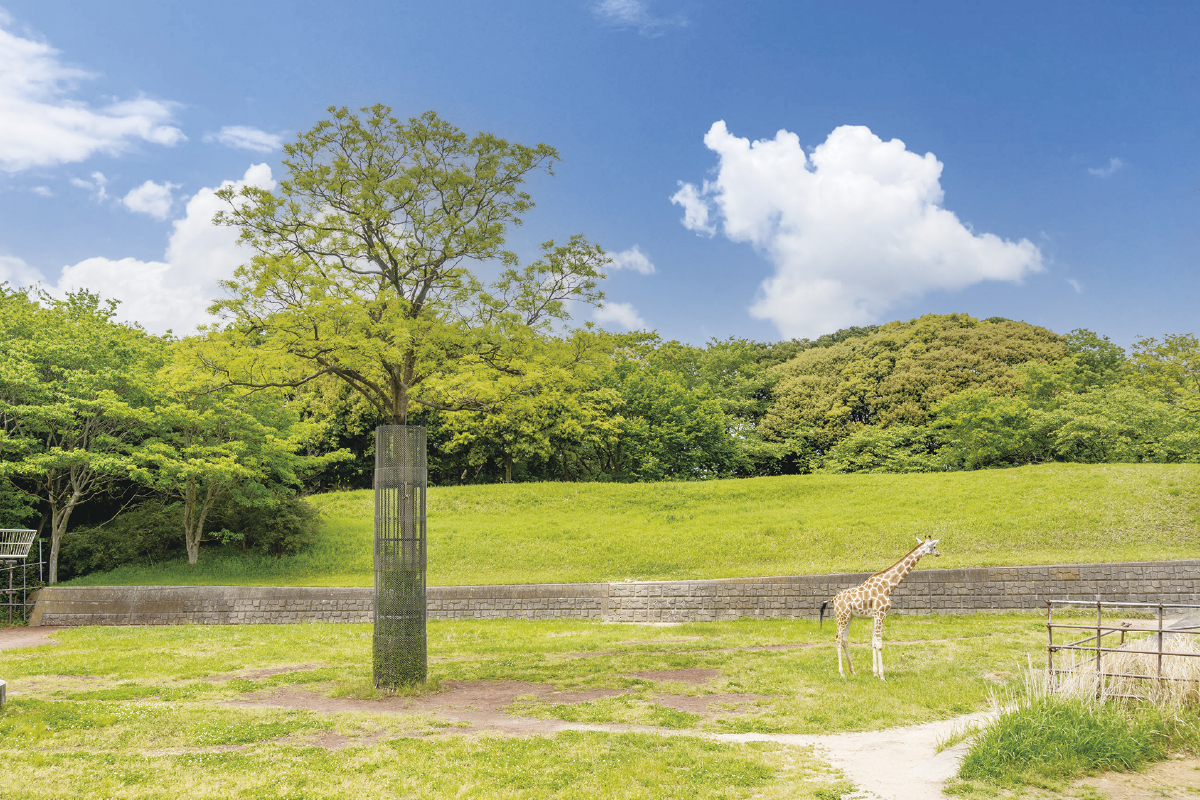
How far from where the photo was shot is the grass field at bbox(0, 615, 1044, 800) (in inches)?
254

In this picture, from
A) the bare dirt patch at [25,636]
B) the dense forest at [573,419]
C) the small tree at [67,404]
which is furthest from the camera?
the dense forest at [573,419]

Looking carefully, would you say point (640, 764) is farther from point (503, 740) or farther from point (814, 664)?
point (814, 664)

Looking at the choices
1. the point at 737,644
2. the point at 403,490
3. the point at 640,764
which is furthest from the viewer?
the point at 737,644

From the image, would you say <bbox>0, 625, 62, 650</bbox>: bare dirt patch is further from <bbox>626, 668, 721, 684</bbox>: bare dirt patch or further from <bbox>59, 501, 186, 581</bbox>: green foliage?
<bbox>626, 668, 721, 684</bbox>: bare dirt patch

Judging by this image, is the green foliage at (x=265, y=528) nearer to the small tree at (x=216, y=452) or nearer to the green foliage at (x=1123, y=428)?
the small tree at (x=216, y=452)

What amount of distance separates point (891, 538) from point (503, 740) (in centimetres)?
1919

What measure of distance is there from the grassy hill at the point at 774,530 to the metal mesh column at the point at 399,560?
10.6 meters

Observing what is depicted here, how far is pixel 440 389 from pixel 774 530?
1634cm

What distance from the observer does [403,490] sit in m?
10.4

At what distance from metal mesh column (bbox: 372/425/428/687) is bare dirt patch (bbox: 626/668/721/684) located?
10.8ft

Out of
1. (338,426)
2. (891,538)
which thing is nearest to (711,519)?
(891,538)

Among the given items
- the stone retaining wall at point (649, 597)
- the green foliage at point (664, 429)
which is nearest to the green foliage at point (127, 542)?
the stone retaining wall at point (649, 597)

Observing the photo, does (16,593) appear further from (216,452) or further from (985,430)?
(985,430)

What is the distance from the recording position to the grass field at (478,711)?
645cm
